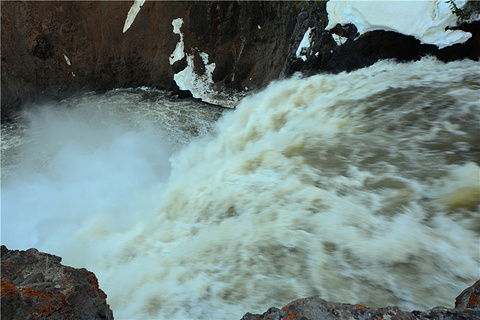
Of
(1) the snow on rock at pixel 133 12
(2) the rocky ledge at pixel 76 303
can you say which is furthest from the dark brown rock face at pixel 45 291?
(1) the snow on rock at pixel 133 12

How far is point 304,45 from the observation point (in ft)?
17.7

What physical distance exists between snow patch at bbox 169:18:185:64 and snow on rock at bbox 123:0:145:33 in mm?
1186

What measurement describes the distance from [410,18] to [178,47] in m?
5.50

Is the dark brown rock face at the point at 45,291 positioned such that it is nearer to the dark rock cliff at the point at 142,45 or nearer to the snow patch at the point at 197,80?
the dark rock cliff at the point at 142,45

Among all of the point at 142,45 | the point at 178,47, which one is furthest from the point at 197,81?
the point at 142,45

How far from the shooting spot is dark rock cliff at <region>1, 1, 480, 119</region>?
656cm

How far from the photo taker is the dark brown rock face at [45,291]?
47.3 inches

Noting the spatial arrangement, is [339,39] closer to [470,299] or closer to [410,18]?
[410,18]

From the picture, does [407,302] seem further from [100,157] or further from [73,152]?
[73,152]

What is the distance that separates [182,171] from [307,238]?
3.03m

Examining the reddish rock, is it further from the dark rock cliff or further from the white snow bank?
the dark rock cliff

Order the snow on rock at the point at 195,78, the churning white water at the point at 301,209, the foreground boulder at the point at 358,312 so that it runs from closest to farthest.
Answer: the foreground boulder at the point at 358,312
the churning white water at the point at 301,209
the snow on rock at the point at 195,78

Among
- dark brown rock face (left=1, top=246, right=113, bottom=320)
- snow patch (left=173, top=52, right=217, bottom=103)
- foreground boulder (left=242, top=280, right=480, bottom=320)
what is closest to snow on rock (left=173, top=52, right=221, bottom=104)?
snow patch (left=173, top=52, right=217, bottom=103)

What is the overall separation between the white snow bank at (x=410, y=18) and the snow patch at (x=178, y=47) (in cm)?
434
